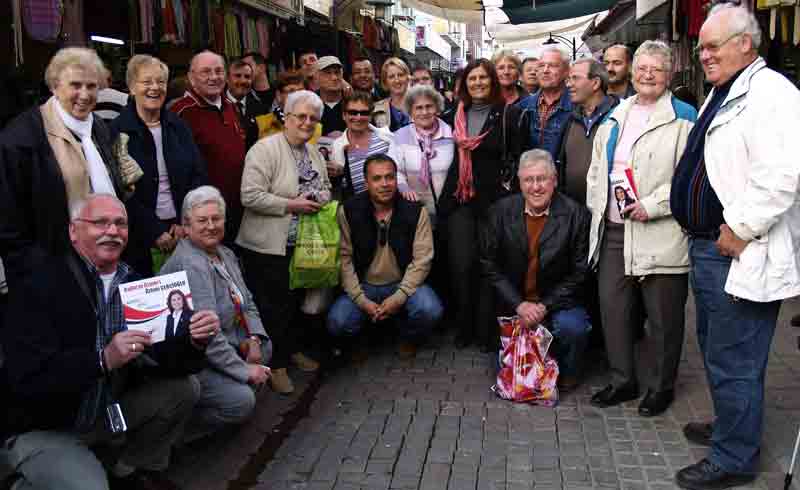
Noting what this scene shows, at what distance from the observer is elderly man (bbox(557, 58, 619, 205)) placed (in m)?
5.67

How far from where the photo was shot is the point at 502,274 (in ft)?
18.5

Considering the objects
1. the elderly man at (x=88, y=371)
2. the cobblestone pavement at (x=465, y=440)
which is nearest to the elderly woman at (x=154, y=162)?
the elderly man at (x=88, y=371)

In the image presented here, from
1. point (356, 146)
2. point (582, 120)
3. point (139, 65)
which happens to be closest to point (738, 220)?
point (582, 120)

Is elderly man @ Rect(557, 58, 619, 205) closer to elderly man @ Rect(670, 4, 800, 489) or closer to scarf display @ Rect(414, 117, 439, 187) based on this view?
scarf display @ Rect(414, 117, 439, 187)

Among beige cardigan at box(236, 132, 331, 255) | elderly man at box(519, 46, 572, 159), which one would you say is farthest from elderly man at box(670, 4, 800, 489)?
beige cardigan at box(236, 132, 331, 255)

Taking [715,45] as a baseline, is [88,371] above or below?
below

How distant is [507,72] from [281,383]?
10.7 ft

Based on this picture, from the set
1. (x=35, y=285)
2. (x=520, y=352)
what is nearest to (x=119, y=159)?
(x=35, y=285)

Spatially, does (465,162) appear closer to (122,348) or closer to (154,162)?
(154,162)

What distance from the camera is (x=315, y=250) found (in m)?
5.74

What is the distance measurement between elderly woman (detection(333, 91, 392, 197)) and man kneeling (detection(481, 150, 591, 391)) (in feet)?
4.00

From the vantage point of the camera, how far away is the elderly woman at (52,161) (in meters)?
4.07

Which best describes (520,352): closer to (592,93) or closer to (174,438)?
(592,93)

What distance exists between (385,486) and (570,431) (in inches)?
50.2
